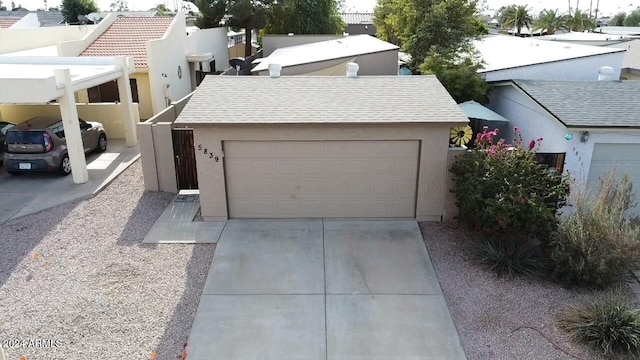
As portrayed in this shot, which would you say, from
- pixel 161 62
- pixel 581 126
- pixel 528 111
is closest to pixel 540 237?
pixel 581 126

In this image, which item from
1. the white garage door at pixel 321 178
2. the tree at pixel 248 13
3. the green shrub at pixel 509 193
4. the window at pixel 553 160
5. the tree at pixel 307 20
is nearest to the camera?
the green shrub at pixel 509 193

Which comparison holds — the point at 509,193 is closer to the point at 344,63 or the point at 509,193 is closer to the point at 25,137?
the point at 344,63

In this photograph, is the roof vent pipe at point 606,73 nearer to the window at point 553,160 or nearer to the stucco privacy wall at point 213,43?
the window at point 553,160

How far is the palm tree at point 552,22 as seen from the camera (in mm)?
60469

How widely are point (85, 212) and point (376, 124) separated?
23.8 ft

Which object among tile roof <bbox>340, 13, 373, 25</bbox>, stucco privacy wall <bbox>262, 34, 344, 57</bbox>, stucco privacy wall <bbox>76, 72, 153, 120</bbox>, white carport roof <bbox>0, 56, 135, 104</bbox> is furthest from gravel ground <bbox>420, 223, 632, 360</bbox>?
tile roof <bbox>340, 13, 373, 25</bbox>

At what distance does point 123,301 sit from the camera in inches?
317

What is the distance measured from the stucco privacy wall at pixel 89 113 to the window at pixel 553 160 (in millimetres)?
14070

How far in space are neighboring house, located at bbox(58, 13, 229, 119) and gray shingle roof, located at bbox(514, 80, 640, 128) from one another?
48.8ft

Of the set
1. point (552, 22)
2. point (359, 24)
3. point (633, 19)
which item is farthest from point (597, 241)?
point (633, 19)

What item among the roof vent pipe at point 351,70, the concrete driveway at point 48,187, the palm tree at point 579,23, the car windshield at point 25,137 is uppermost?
the roof vent pipe at point 351,70

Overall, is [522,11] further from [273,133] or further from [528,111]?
[273,133]

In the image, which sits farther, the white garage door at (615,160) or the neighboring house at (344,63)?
the neighboring house at (344,63)

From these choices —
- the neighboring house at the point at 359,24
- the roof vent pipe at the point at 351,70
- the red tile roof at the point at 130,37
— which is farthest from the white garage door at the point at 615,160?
the neighboring house at the point at 359,24
